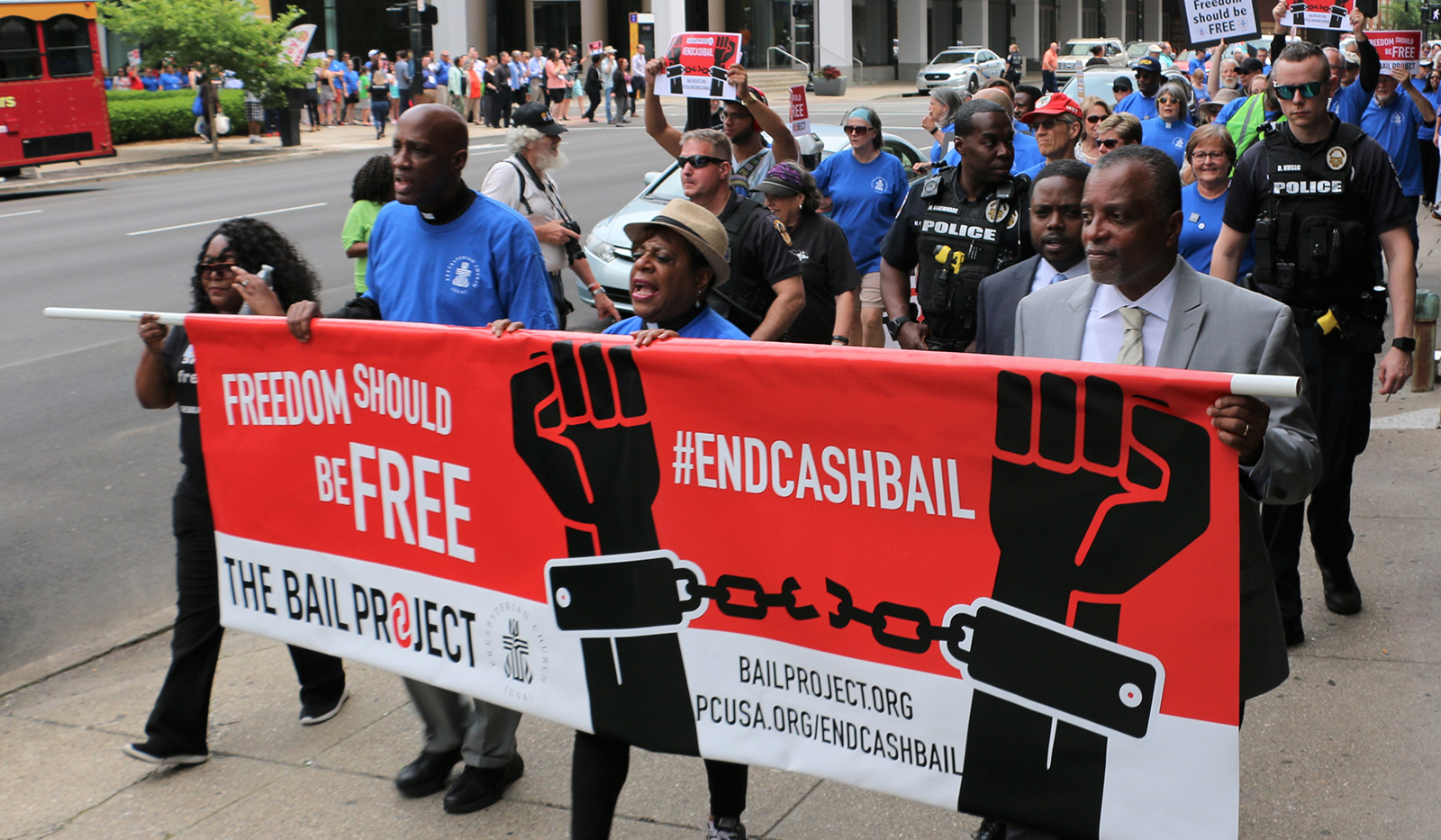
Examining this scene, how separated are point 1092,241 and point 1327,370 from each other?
2.36m

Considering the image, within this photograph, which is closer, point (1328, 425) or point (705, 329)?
point (705, 329)

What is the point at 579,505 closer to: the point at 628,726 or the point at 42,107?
the point at 628,726

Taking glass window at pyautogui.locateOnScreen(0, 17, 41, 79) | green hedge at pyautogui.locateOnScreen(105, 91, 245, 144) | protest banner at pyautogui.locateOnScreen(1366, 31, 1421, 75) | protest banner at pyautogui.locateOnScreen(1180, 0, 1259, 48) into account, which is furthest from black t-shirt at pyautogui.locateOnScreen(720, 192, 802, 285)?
green hedge at pyautogui.locateOnScreen(105, 91, 245, 144)

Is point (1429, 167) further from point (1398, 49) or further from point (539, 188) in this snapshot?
point (539, 188)

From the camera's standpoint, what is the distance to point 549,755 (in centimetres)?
441

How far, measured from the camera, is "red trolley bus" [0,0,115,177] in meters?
23.0

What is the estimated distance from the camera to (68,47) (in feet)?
78.6

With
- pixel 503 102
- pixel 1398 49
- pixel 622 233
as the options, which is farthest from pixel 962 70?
pixel 622 233

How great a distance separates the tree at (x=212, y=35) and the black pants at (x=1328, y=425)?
27.4 meters

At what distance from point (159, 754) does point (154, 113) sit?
30739mm

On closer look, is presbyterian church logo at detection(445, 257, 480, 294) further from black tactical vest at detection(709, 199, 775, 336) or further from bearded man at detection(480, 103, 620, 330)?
bearded man at detection(480, 103, 620, 330)

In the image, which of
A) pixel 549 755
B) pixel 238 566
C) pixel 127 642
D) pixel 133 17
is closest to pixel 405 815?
pixel 549 755

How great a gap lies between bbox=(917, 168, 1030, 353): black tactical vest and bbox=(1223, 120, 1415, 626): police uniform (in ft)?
3.07

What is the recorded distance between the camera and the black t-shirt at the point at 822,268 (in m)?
6.34
